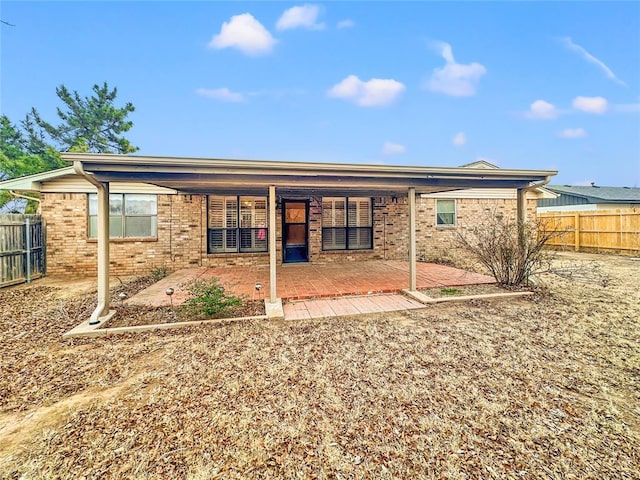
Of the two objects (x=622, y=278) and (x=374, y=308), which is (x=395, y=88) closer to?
(x=622, y=278)

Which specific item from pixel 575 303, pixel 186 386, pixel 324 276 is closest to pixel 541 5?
pixel 575 303

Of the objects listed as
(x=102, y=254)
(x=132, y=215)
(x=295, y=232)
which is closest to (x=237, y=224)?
(x=295, y=232)

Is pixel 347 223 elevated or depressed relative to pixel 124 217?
depressed

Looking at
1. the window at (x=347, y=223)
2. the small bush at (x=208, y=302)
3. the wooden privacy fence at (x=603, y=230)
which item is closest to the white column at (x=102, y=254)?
the small bush at (x=208, y=302)

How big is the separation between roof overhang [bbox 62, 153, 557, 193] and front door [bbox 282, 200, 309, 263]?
15.4 ft

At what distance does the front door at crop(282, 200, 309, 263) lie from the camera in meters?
9.74

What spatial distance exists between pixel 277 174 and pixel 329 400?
3476 millimetres

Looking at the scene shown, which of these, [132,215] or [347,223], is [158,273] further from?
[347,223]

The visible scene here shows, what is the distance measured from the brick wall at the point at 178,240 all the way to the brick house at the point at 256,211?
0.03 metres

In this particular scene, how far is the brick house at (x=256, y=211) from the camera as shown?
477 cm

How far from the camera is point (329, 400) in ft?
7.95

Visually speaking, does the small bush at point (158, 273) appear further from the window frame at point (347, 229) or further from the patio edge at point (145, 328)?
the window frame at point (347, 229)

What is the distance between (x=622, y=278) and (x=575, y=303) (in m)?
3.74

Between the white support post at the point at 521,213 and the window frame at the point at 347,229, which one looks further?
the window frame at the point at 347,229
